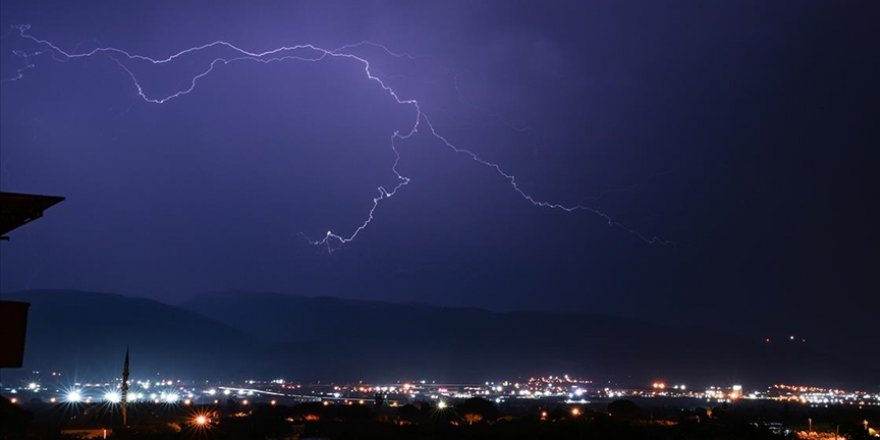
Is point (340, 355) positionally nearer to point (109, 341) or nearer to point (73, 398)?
point (109, 341)

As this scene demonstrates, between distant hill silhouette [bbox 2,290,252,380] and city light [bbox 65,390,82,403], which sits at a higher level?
distant hill silhouette [bbox 2,290,252,380]

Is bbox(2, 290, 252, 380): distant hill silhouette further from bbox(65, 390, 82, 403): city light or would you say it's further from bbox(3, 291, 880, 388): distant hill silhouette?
bbox(65, 390, 82, 403): city light

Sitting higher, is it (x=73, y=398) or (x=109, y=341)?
(x=109, y=341)

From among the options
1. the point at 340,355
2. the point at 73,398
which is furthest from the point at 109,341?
the point at 73,398

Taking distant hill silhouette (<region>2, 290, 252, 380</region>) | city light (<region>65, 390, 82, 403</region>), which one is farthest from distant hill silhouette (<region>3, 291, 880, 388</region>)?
city light (<region>65, 390, 82, 403</region>)

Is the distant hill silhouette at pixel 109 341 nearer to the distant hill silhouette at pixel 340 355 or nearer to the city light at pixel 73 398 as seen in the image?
the distant hill silhouette at pixel 340 355

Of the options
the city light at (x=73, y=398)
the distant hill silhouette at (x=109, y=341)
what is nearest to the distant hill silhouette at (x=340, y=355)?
the distant hill silhouette at (x=109, y=341)

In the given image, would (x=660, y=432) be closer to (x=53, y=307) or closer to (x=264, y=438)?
(x=264, y=438)

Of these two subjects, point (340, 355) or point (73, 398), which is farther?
point (340, 355)

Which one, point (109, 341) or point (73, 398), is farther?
point (109, 341)

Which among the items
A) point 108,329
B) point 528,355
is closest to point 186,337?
point 108,329

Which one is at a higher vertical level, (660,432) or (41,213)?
(41,213)
